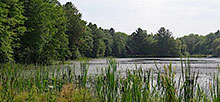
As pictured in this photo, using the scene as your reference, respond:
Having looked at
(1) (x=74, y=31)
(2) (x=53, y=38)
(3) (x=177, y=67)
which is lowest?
(3) (x=177, y=67)

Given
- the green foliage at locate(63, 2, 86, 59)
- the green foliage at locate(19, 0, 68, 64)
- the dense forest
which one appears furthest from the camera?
the green foliage at locate(63, 2, 86, 59)

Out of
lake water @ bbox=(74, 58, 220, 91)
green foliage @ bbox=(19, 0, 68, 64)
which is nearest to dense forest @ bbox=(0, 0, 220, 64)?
green foliage @ bbox=(19, 0, 68, 64)

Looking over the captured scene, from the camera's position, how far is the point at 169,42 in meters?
93.3

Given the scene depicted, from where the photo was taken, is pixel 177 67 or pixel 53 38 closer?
pixel 177 67

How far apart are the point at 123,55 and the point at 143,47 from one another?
11.1 metres

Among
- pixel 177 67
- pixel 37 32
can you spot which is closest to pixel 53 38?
pixel 37 32

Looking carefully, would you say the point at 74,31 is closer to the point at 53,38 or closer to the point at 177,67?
the point at 53,38

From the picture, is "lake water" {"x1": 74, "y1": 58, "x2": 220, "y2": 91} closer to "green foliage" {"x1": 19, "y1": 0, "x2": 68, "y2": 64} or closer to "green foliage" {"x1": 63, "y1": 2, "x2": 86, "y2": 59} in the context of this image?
"green foliage" {"x1": 19, "y1": 0, "x2": 68, "y2": 64}

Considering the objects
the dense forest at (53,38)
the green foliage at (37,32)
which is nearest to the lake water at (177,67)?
the dense forest at (53,38)

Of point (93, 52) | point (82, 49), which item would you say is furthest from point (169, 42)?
point (82, 49)

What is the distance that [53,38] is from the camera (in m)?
30.8

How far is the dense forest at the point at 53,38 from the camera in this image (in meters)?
20.4

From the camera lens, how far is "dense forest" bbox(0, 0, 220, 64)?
2036 cm

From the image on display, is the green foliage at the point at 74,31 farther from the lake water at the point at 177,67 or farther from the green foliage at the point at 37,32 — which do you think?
the green foliage at the point at 37,32
